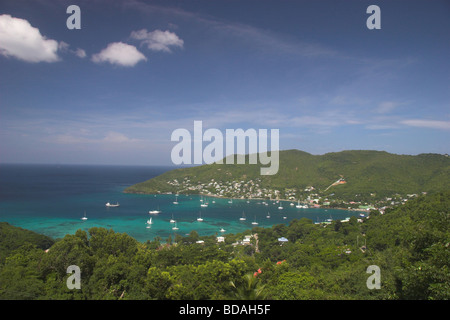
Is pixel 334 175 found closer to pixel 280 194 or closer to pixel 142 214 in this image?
pixel 280 194

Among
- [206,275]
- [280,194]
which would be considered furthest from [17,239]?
[280,194]

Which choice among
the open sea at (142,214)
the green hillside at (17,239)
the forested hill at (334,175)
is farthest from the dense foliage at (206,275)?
the forested hill at (334,175)

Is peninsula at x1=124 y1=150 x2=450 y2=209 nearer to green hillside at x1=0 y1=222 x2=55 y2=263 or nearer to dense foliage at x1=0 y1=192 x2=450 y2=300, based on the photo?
dense foliage at x1=0 y1=192 x2=450 y2=300

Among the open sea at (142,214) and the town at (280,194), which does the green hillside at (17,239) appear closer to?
the open sea at (142,214)

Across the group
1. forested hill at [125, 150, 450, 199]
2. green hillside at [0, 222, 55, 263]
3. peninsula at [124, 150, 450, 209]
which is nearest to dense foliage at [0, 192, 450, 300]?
green hillside at [0, 222, 55, 263]

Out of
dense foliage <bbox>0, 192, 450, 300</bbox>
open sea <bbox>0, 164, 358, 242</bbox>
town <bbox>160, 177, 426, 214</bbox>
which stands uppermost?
dense foliage <bbox>0, 192, 450, 300</bbox>

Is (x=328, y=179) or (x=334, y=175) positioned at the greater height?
(x=334, y=175)

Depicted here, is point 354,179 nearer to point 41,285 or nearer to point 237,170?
point 237,170

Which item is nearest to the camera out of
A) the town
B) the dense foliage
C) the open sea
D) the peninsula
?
the dense foliage
